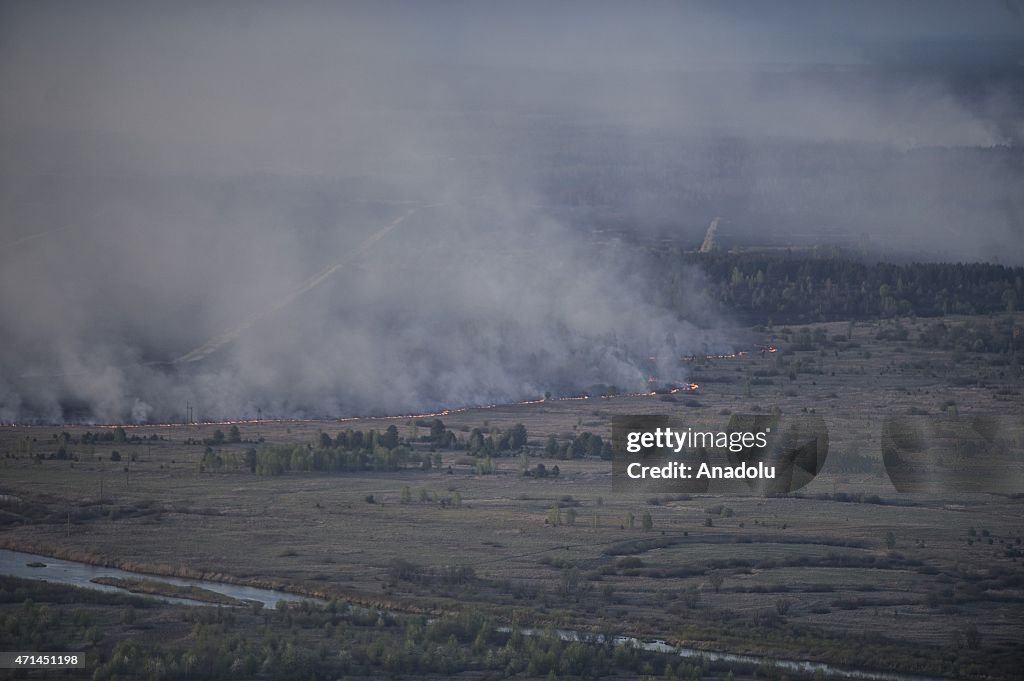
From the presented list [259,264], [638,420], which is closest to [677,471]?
[638,420]

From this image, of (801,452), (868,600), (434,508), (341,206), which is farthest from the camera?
(341,206)

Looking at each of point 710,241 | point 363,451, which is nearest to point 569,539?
point 363,451

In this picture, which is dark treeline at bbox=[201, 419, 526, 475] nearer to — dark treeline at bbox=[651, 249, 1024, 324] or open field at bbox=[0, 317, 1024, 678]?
open field at bbox=[0, 317, 1024, 678]

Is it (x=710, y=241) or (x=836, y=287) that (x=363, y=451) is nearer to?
(x=836, y=287)

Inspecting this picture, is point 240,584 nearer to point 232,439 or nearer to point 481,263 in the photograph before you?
point 232,439

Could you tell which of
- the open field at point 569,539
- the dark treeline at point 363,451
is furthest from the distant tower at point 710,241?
the dark treeline at point 363,451

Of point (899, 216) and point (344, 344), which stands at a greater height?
point (899, 216)
